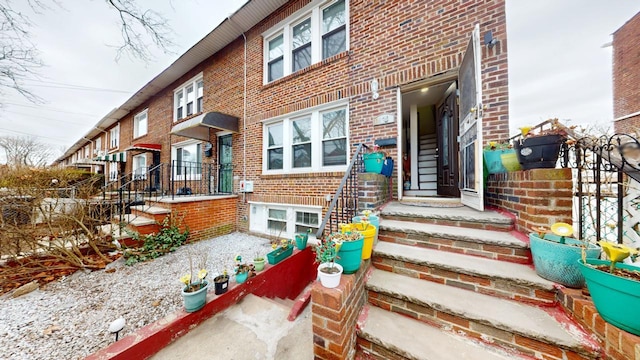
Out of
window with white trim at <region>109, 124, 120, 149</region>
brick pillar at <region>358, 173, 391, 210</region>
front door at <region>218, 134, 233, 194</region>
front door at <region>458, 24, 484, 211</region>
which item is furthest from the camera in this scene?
window with white trim at <region>109, 124, 120, 149</region>

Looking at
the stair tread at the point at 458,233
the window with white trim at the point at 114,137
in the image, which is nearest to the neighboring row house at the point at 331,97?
the stair tread at the point at 458,233

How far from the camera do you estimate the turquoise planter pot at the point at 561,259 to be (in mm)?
1501

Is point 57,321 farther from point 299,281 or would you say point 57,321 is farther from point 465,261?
point 465,261

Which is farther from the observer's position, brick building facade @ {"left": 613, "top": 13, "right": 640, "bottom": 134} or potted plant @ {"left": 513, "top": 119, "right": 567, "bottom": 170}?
brick building facade @ {"left": 613, "top": 13, "right": 640, "bottom": 134}

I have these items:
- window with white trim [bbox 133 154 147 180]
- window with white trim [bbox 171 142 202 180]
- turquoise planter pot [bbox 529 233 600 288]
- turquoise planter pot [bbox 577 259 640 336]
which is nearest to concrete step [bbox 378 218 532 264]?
turquoise planter pot [bbox 529 233 600 288]

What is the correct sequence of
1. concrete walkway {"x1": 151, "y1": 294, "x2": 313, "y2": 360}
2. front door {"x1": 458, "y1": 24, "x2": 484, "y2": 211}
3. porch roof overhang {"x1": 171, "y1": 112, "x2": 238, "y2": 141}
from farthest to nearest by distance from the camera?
porch roof overhang {"x1": 171, "y1": 112, "x2": 238, "y2": 141}
front door {"x1": 458, "y1": 24, "x2": 484, "y2": 211}
concrete walkway {"x1": 151, "y1": 294, "x2": 313, "y2": 360}

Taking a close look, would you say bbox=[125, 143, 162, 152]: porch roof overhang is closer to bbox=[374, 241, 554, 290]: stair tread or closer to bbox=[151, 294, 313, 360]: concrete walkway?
bbox=[151, 294, 313, 360]: concrete walkway

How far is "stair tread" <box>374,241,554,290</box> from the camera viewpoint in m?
1.64

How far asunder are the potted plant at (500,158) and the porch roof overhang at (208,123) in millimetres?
5879

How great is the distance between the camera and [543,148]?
206 centimetres

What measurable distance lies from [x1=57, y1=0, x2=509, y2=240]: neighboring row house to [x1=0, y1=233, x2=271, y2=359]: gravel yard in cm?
243

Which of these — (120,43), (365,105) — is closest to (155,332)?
(365,105)

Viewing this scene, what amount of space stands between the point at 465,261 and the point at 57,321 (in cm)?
456

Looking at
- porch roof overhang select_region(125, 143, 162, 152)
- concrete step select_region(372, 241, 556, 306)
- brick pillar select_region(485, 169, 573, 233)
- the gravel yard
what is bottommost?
the gravel yard
